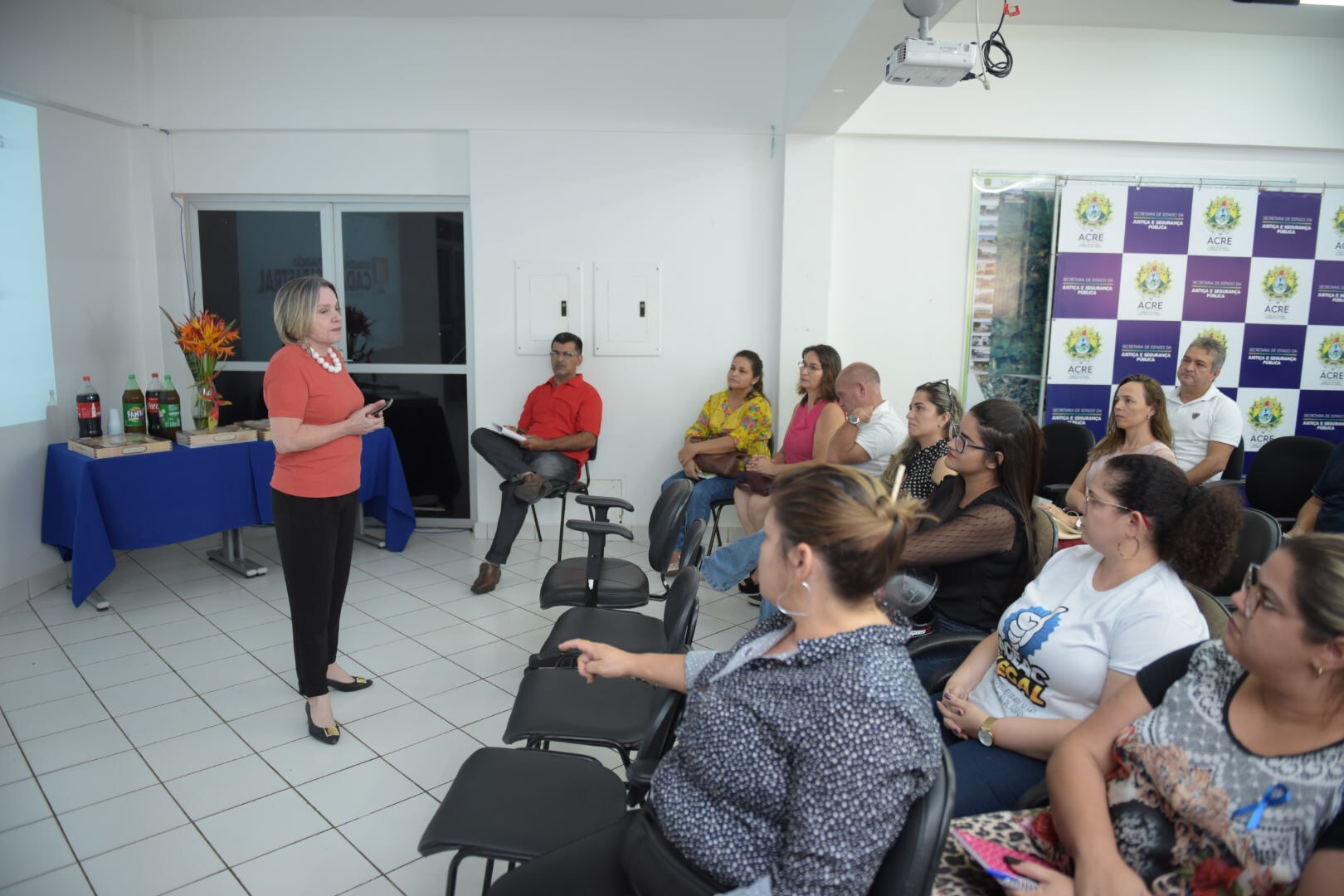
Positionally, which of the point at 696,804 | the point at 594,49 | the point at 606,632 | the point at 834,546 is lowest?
the point at 606,632

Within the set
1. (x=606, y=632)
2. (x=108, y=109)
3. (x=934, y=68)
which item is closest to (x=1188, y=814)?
(x=606, y=632)

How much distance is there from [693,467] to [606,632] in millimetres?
2265

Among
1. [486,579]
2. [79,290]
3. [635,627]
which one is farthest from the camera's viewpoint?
[79,290]

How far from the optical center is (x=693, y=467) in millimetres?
4734

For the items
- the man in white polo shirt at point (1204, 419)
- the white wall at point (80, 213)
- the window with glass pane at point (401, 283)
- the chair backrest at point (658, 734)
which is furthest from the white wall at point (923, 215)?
the white wall at point (80, 213)

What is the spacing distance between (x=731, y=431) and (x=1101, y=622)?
316 cm

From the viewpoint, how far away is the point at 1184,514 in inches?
66.6

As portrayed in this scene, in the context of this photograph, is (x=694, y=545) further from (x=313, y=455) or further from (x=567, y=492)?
(x=567, y=492)

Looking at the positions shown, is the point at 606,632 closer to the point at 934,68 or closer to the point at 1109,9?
the point at 934,68

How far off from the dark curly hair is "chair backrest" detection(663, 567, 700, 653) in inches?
38.8

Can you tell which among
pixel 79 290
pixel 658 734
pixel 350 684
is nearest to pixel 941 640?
pixel 658 734

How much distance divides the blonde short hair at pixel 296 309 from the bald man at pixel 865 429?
2423mm

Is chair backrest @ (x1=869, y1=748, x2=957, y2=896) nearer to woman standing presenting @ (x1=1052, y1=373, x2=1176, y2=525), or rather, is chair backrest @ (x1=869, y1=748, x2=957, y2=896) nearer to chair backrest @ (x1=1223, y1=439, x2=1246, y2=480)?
woman standing presenting @ (x1=1052, y1=373, x2=1176, y2=525)

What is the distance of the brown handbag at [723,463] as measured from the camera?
459 cm
